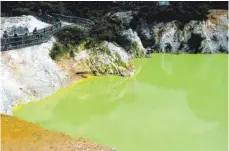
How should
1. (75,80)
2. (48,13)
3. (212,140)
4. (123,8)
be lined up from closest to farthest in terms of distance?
(212,140)
(75,80)
(48,13)
(123,8)

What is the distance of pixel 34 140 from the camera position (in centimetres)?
2508

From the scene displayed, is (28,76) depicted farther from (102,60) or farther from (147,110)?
(147,110)

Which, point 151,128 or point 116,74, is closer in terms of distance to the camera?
point 151,128

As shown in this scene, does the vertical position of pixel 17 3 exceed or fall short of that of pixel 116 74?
it exceeds it

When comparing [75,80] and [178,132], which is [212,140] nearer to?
[178,132]

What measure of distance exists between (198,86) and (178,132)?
9.32 metres

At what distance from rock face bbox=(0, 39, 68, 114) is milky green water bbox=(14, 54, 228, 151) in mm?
882

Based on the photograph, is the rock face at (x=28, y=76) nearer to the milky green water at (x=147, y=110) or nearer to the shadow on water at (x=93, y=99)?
the milky green water at (x=147, y=110)

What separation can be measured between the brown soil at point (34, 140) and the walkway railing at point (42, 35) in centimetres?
941

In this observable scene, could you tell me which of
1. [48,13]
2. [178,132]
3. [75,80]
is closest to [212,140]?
[178,132]

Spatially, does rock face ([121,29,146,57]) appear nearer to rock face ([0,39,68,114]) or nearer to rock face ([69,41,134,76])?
rock face ([69,41,134,76])

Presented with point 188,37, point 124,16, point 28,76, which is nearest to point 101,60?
point 28,76

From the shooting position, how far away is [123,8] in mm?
49406

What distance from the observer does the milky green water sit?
27.4 meters
